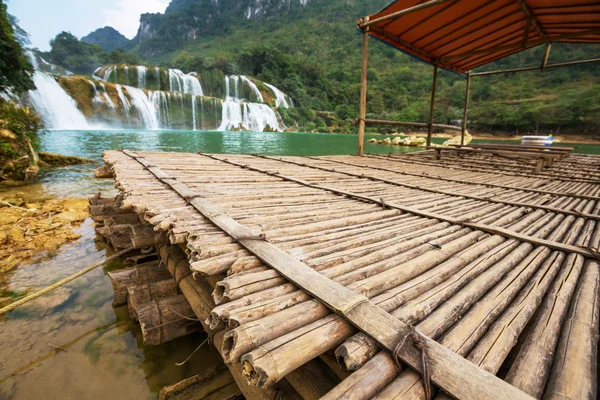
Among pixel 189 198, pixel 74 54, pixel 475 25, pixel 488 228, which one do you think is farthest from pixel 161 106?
pixel 74 54

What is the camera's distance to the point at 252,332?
104 cm

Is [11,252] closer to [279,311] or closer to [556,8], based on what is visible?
[279,311]

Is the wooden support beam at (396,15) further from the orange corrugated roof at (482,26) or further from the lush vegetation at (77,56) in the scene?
the lush vegetation at (77,56)

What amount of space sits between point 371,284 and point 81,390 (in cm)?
233

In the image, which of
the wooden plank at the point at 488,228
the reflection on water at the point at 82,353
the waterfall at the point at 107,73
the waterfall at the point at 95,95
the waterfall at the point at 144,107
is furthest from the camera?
the waterfall at the point at 107,73

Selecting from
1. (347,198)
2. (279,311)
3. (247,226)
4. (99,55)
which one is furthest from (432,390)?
(99,55)

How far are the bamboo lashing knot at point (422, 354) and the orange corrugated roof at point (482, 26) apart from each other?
6.47 meters

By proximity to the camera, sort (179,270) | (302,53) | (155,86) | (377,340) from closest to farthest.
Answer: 1. (377,340)
2. (179,270)
3. (155,86)
4. (302,53)

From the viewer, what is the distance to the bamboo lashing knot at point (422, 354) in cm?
90

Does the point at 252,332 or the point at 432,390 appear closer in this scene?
the point at 432,390

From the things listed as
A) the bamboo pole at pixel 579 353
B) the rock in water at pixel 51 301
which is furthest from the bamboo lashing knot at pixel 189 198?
the bamboo pole at pixel 579 353

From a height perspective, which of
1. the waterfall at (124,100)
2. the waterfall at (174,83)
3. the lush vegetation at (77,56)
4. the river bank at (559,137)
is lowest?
the river bank at (559,137)

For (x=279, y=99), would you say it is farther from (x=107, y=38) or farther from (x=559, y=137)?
(x=107, y=38)

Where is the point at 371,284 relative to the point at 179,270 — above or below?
above
